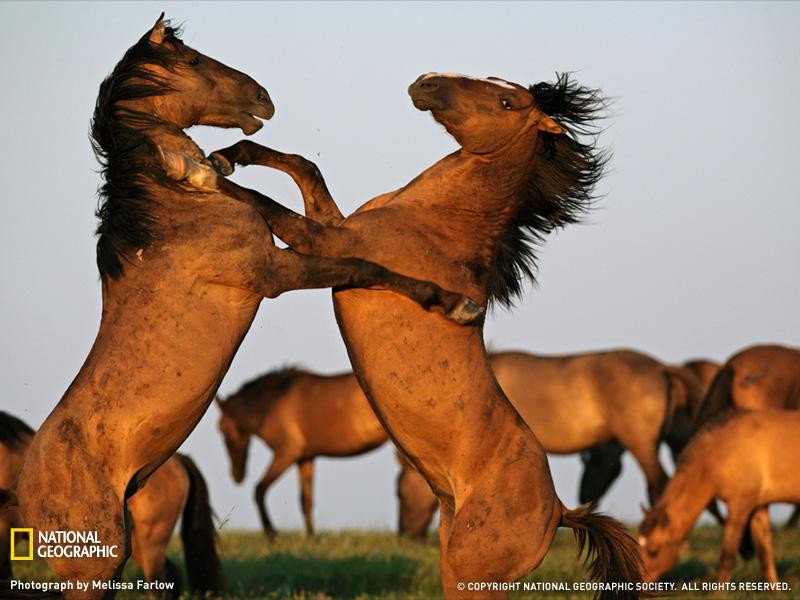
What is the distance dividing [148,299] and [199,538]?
12.7 feet

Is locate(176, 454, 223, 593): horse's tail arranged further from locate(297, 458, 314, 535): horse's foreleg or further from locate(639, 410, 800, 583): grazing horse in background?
locate(297, 458, 314, 535): horse's foreleg

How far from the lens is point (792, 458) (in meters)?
11.3

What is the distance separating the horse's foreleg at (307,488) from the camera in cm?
1699

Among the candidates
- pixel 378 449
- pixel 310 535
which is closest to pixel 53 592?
pixel 310 535

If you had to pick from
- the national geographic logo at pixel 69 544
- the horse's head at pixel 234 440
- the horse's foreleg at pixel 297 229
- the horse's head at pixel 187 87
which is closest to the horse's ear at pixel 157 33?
the horse's head at pixel 187 87

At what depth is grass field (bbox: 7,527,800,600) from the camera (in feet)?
32.3

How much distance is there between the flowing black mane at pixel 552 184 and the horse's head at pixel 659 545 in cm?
540

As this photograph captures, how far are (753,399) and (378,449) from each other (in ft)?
17.5

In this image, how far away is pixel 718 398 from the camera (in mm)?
14797

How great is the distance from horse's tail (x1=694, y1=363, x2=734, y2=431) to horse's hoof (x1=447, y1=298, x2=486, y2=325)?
8850 millimetres

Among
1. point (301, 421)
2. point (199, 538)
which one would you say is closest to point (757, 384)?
point (301, 421)

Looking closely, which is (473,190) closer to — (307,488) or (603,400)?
(603,400)

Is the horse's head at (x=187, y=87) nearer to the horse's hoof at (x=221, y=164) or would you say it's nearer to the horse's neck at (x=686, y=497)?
the horse's hoof at (x=221, y=164)

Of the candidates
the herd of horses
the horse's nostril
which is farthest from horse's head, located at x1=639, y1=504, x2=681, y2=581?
the horse's nostril
